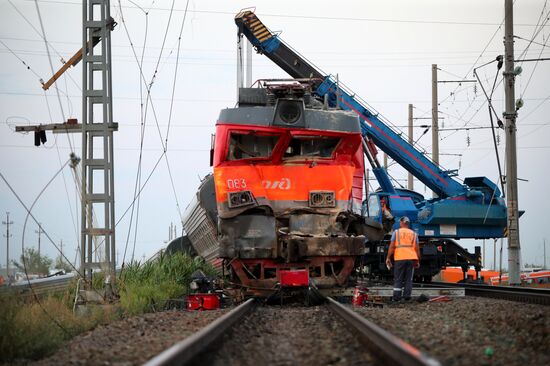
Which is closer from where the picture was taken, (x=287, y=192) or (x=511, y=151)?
(x=287, y=192)

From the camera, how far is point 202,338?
610cm

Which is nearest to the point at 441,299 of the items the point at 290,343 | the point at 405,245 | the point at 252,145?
the point at 405,245

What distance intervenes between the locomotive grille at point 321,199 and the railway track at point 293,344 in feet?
9.30

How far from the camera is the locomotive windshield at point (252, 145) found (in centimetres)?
1223

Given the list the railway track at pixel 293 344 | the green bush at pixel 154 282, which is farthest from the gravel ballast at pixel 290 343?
the green bush at pixel 154 282

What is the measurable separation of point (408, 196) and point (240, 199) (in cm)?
1162

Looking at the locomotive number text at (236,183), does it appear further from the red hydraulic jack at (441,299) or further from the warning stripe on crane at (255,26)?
the warning stripe on crane at (255,26)

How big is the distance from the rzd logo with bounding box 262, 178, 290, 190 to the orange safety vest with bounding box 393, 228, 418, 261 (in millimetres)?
2534

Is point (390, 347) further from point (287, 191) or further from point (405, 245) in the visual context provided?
point (405, 245)

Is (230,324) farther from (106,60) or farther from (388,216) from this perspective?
(388,216)

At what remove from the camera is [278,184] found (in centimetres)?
1205

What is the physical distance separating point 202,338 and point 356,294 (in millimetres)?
6593

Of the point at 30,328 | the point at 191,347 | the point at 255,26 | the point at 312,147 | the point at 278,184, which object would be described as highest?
the point at 255,26

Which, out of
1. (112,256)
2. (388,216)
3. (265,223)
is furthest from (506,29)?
(112,256)
